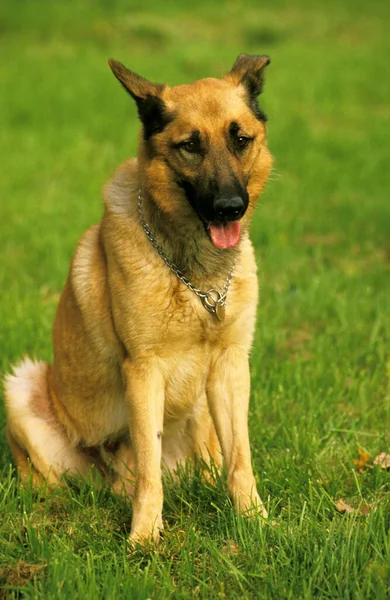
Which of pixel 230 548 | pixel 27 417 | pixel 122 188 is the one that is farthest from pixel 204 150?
pixel 27 417

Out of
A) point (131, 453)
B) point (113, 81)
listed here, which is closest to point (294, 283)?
point (131, 453)

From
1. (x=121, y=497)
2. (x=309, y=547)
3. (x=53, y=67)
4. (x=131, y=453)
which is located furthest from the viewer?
(x=53, y=67)

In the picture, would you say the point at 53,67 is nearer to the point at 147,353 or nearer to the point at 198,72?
the point at 198,72

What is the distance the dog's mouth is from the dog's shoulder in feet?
1.42

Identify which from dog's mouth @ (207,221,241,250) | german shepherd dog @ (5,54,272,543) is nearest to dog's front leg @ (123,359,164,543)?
german shepherd dog @ (5,54,272,543)

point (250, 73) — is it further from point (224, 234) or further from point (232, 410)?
point (232, 410)

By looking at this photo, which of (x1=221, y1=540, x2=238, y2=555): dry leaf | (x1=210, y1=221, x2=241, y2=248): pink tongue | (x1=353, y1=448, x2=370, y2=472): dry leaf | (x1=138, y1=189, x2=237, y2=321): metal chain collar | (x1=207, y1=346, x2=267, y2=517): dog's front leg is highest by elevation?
(x1=210, y1=221, x2=241, y2=248): pink tongue

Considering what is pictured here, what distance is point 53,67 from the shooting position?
43.7ft

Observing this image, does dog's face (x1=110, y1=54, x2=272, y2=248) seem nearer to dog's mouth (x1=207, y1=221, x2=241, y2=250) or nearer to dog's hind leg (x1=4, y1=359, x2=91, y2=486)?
dog's mouth (x1=207, y1=221, x2=241, y2=250)

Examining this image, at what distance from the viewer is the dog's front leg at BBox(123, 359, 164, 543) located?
367 centimetres

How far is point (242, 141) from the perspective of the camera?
12.0ft

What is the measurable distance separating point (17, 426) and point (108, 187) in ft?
4.22

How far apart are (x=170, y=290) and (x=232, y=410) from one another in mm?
639

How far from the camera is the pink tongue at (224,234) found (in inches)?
144
